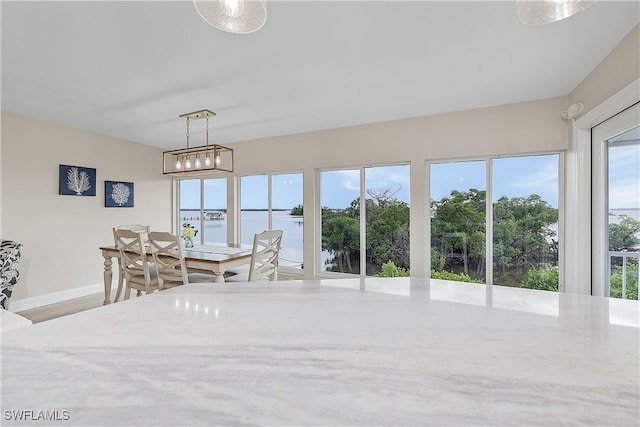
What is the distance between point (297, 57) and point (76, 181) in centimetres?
364

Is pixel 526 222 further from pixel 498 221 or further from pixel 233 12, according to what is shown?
pixel 233 12

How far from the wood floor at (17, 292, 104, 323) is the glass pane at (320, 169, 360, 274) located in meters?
3.01

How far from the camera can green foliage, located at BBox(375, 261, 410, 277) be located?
3.59m

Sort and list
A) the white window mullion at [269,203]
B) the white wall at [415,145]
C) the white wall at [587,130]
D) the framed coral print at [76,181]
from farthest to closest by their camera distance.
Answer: the white window mullion at [269,203]
the framed coral print at [76,181]
the white wall at [415,145]
the white wall at [587,130]

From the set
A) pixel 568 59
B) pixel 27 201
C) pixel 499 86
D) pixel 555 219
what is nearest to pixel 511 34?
pixel 568 59

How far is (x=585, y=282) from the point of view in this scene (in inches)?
97.7

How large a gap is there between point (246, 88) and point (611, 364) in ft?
9.13

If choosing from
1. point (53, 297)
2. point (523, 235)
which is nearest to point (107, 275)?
point (53, 297)

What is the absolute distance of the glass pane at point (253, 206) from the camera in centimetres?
456

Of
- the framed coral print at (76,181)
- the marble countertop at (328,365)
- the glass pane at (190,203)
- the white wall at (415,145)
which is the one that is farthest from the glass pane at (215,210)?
the marble countertop at (328,365)

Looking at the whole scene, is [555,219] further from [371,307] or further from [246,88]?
[246,88]

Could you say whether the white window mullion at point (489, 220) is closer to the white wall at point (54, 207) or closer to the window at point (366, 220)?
the window at point (366, 220)

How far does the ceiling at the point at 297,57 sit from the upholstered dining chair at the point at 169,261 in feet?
4.43

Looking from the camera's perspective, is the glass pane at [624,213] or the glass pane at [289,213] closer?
the glass pane at [624,213]
